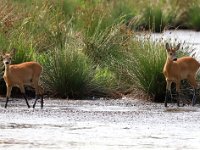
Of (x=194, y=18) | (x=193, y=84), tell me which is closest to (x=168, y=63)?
(x=193, y=84)

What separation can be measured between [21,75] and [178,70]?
3.11 metres

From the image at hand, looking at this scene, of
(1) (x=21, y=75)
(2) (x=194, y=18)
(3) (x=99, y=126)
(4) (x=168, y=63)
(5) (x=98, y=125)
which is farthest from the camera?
(2) (x=194, y=18)

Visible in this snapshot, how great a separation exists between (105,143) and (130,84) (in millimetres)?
6849

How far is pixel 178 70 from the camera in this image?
60.8ft

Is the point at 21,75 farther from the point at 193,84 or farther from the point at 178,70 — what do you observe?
the point at 193,84

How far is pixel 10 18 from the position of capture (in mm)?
21953

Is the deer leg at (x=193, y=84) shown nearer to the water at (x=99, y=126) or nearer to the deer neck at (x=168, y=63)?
the water at (x=99, y=126)

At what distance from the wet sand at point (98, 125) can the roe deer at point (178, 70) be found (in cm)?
49

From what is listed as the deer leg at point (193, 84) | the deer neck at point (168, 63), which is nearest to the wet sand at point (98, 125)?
the deer leg at point (193, 84)

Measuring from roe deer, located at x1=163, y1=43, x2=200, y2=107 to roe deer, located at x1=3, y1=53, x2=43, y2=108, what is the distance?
2510 mm

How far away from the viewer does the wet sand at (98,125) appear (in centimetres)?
1328

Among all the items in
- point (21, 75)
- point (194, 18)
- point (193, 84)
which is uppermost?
point (194, 18)

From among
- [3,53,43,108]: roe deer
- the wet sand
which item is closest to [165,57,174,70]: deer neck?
the wet sand

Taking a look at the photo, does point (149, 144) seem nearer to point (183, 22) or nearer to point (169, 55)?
point (169, 55)
